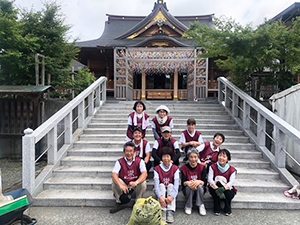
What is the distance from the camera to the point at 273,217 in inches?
121

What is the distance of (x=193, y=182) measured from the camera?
10.2ft

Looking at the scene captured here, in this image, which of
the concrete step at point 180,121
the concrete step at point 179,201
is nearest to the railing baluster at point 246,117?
the concrete step at point 180,121

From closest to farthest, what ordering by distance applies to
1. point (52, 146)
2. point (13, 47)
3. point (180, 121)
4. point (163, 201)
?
point (163, 201) < point (52, 146) < point (180, 121) < point (13, 47)

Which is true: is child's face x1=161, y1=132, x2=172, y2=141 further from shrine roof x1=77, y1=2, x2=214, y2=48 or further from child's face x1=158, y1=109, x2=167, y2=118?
shrine roof x1=77, y1=2, x2=214, y2=48

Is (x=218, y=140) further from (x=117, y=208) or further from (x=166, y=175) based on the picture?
(x=117, y=208)

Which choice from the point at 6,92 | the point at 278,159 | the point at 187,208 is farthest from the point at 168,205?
the point at 6,92

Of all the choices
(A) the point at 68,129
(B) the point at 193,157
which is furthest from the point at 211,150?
(A) the point at 68,129

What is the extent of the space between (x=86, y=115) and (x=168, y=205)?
166 inches

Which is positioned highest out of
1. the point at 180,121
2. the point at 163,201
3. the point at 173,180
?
the point at 180,121

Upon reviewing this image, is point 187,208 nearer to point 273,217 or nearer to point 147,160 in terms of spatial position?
point 147,160

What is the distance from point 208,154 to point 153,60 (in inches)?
287

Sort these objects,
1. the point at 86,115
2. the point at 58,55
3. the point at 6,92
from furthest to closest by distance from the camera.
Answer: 1. the point at 58,55
2. the point at 86,115
3. the point at 6,92

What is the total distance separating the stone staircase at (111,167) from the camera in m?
3.35

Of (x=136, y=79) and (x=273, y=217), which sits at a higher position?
(x=136, y=79)
